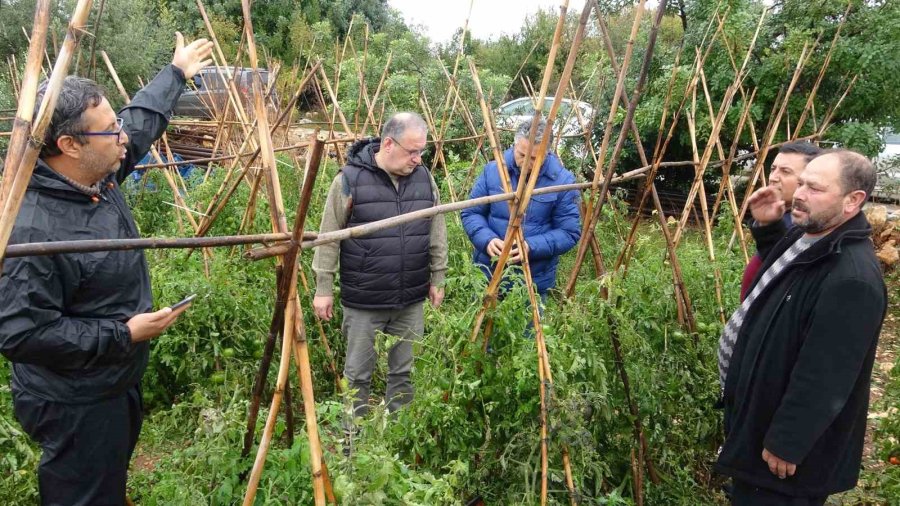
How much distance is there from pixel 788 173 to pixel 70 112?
250 centimetres

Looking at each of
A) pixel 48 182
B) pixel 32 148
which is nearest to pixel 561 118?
pixel 48 182

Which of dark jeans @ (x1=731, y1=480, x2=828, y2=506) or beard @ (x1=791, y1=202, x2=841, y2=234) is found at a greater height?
beard @ (x1=791, y1=202, x2=841, y2=234)

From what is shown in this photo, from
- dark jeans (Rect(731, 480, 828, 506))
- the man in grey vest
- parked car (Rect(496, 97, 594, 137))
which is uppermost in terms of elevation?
parked car (Rect(496, 97, 594, 137))

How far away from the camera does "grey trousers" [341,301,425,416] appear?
286 cm

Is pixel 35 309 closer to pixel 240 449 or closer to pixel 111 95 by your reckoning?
pixel 240 449

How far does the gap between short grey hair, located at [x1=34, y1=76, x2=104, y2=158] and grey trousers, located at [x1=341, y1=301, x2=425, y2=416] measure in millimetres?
1547

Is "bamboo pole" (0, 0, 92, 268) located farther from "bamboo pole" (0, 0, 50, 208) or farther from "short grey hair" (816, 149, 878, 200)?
"short grey hair" (816, 149, 878, 200)

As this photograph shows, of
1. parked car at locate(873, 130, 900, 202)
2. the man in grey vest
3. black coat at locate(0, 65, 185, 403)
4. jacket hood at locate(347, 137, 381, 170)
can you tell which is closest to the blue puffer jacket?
the man in grey vest

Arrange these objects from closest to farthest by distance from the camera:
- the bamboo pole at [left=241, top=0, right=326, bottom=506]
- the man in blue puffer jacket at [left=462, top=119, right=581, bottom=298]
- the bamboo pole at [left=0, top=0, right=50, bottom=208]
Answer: the bamboo pole at [left=0, top=0, right=50, bottom=208], the bamboo pole at [left=241, top=0, right=326, bottom=506], the man in blue puffer jacket at [left=462, top=119, right=581, bottom=298]

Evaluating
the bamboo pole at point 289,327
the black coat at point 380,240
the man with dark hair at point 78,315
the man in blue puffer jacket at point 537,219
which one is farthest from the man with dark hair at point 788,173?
the man with dark hair at point 78,315

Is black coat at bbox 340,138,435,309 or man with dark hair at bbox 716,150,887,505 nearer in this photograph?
man with dark hair at bbox 716,150,887,505

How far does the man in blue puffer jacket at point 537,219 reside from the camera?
3.11m

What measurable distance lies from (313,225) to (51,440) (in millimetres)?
2622

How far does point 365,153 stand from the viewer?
9.05ft
